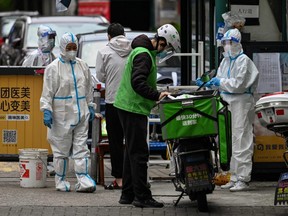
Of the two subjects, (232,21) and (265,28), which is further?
(265,28)

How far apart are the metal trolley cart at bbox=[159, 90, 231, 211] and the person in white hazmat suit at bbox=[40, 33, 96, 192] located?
59.5 inches

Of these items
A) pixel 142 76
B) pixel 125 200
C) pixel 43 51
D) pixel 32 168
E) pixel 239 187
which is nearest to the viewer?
pixel 142 76

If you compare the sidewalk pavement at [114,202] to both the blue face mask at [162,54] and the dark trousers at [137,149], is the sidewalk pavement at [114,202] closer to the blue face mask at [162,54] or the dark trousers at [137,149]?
the dark trousers at [137,149]

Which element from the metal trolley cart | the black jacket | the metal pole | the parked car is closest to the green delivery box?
the metal trolley cart

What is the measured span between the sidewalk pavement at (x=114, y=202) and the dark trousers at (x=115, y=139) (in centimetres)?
31

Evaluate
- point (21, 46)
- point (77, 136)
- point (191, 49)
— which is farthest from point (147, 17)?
point (77, 136)

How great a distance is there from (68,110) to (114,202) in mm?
1250

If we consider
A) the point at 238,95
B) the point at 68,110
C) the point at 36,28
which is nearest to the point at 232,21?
the point at 238,95

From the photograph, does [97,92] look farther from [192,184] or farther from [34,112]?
[192,184]

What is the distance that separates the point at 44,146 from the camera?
44.4ft

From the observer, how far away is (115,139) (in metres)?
12.6

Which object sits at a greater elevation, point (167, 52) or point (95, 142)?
point (167, 52)

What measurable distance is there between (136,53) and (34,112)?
2.83m

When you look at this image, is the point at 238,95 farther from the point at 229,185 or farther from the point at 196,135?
the point at 196,135
